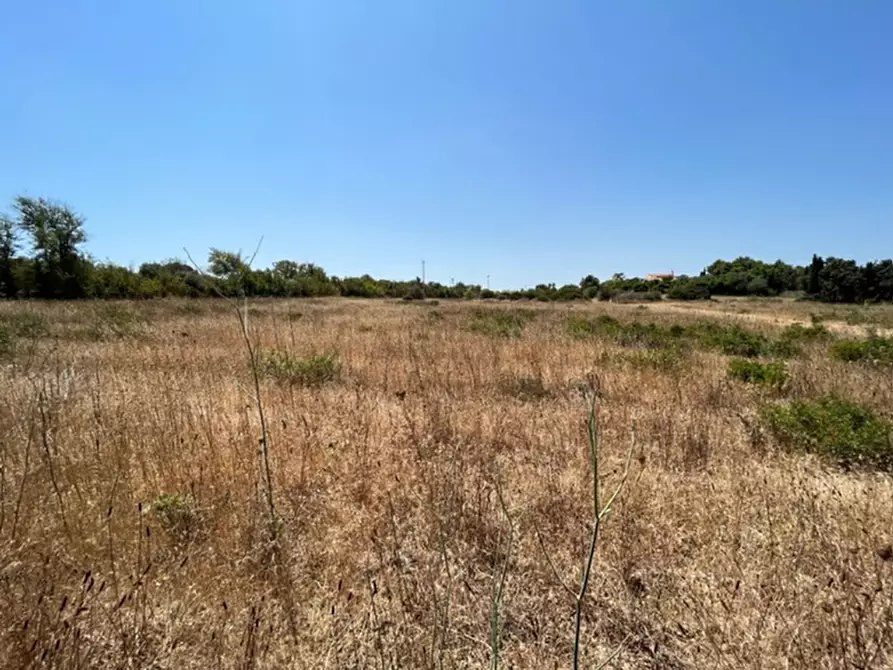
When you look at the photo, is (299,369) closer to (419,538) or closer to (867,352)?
(419,538)

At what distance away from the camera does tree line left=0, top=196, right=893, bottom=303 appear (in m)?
34.6

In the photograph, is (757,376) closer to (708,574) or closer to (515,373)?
(515,373)

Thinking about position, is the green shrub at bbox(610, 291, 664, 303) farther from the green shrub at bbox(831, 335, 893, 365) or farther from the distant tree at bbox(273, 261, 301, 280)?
the green shrub at bbox(831, 335, 893, 365)

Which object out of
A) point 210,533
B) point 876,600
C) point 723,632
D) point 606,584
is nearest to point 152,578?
point 210,533

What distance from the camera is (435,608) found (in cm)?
177

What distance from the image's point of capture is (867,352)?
7691 mm

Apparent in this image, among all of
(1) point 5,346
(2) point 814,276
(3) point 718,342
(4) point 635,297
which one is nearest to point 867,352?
(3) point 718,342

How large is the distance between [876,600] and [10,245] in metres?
54.4

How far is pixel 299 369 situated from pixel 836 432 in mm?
6238

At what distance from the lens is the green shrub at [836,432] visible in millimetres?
3373

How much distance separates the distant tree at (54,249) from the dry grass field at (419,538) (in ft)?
147

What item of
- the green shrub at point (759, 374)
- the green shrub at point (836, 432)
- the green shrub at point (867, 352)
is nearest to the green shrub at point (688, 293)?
the green shrub at point (867, 352)

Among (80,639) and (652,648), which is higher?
(80,639)

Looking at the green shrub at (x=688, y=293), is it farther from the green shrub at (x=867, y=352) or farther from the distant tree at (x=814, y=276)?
the green shrub at (x=867, y=352)
